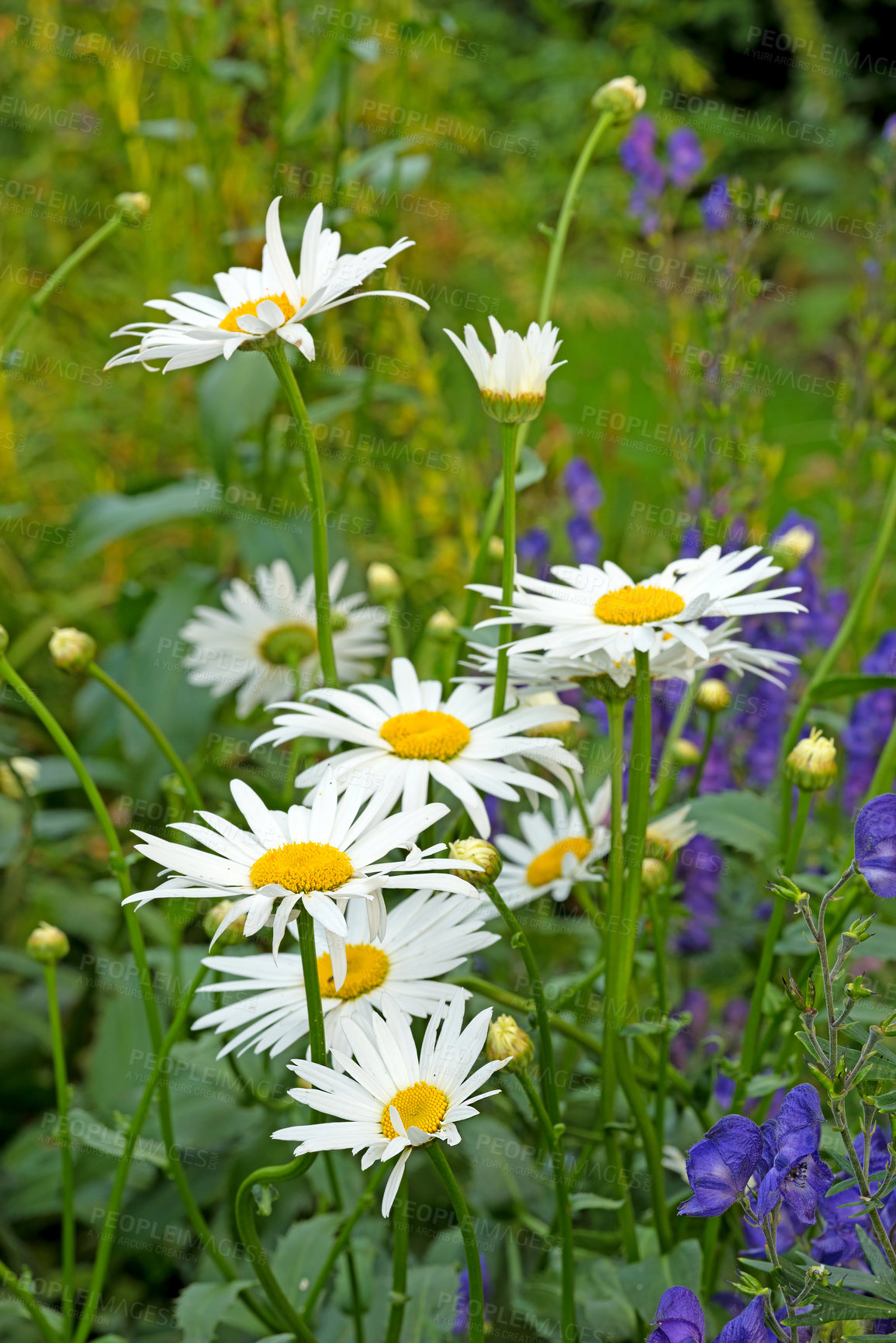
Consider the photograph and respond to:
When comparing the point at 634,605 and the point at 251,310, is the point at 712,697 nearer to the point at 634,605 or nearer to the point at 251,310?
the point at 634,605

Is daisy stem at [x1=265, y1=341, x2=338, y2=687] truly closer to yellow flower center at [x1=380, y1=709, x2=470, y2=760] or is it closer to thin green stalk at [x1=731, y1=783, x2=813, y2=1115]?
yellow flower center at [x1=380, y1=709, x2=470, y2=760]

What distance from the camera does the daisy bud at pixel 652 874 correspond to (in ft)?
2.44

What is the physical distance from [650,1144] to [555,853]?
206mm

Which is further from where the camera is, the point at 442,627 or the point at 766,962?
the point at 442,627

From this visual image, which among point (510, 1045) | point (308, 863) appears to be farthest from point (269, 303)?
→ point (510, 1045)

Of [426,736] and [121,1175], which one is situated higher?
[426,736]

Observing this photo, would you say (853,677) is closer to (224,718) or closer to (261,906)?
(261,906)

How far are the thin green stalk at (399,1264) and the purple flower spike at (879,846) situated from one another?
278 mm

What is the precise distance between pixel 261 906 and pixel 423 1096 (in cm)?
12

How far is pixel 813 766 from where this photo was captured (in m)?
0.70

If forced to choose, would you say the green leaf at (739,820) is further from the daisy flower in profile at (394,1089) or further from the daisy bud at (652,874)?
the daisy flower in profile at (394,1089)

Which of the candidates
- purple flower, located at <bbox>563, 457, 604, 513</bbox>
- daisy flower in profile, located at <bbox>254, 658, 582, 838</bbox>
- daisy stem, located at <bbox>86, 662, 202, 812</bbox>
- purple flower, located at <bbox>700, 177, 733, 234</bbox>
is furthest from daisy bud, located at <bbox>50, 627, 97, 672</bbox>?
purple flower, located at <bbox>563, 457, 604, 513</bbox>

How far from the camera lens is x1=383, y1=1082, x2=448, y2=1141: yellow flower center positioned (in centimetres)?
54

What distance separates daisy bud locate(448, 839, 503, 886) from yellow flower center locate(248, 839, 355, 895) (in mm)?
63
